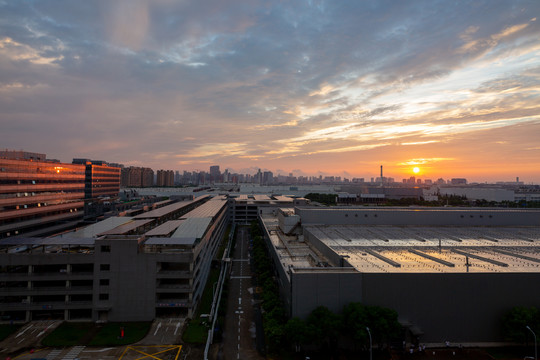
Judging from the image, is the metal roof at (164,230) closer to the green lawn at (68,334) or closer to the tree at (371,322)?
the green lawn at (68,334)

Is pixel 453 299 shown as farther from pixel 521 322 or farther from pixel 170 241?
pixel 170 241

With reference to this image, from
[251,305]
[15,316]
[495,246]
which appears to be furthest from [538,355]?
[15,316]

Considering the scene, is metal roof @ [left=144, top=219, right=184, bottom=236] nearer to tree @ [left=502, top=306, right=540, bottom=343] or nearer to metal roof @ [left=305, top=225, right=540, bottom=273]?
metal roof @ [left=305, top=225, right=540, bottom=273]

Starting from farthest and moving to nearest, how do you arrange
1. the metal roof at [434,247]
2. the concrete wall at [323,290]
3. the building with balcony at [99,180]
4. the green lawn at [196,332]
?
the building with balcony at [99,180] < the metal roof at [434,247] < the green lawn at [196,332] < the concrete wall at [323,290]

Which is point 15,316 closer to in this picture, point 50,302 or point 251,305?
point 50,302

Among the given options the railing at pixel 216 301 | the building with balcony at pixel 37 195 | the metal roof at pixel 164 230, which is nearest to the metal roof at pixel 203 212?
the railing at pixel 216 301

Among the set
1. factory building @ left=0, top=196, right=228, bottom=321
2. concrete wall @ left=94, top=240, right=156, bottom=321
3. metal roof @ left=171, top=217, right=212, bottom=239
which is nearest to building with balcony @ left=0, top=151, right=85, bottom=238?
factory building @ left=0, top=196, right=228, bottom=321

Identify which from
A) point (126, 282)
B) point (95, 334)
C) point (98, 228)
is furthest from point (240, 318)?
point (98, 228)
